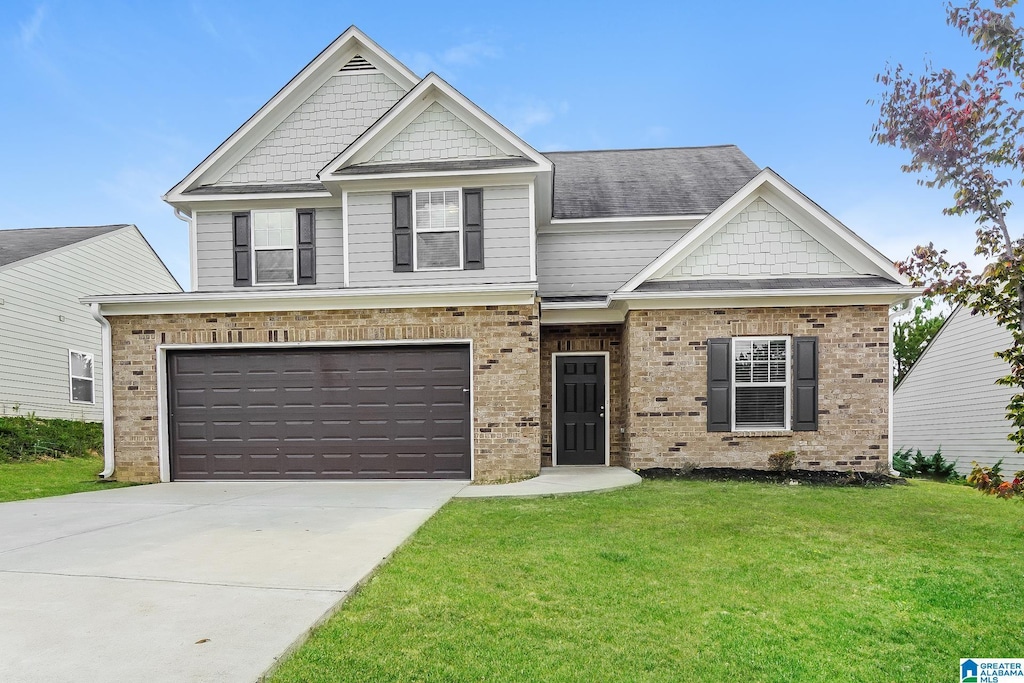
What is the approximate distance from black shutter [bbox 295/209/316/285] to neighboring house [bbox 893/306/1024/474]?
15.0m

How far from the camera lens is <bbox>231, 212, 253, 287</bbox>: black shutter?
12.0m

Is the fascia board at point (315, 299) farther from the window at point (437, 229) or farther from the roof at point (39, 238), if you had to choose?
the roof at point (39, 238)

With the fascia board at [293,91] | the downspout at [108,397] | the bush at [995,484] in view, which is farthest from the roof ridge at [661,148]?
the bush at [995,484]

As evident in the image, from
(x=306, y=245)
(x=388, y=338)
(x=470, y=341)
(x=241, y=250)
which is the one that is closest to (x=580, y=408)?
(x=470, y=341)

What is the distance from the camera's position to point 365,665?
2.96 m

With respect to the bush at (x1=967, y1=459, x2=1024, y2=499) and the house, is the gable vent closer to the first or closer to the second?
the house

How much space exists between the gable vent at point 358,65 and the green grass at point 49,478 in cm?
897

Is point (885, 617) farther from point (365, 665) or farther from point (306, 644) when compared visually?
point (306, 644)

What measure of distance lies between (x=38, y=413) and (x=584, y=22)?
17.5 m

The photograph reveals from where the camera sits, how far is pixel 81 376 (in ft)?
59.1

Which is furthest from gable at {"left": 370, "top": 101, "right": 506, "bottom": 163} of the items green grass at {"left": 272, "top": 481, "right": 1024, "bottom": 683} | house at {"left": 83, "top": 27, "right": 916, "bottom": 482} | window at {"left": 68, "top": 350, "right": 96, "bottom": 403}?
window at {"left": 68, "top": 350, "right": 96, "bottom": 403}

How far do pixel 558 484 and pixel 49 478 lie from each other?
9715 millimetres

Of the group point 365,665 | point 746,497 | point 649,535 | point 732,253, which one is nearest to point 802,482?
point 746,497

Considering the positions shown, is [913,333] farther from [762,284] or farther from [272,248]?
[272,248]
